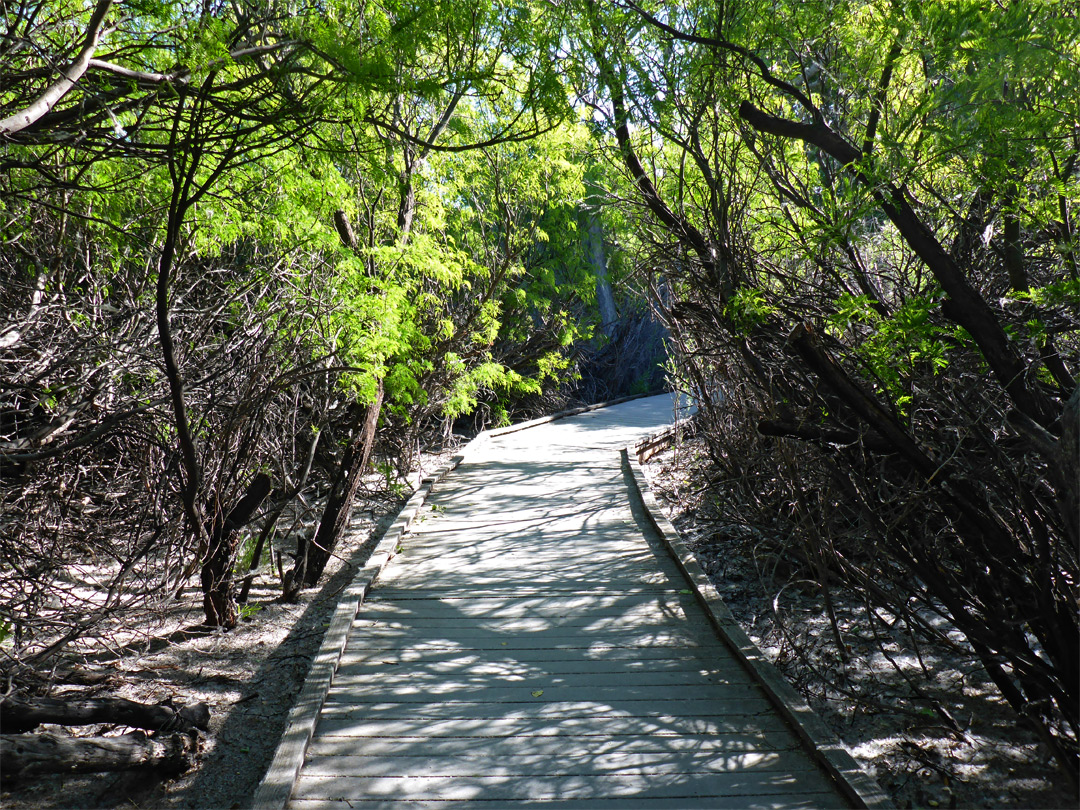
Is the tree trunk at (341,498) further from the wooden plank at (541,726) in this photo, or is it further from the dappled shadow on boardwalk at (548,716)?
the wooden plank at (541,726)

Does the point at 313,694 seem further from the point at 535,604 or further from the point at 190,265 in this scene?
the point at 190,265

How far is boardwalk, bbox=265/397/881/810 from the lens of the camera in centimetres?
326

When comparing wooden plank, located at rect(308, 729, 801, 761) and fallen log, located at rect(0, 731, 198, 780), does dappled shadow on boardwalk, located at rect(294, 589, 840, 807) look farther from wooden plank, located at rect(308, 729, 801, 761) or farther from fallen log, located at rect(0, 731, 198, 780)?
fallen log, located at rect(0, 731, 198, 780)

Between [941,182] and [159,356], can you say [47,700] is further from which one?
[941,182]

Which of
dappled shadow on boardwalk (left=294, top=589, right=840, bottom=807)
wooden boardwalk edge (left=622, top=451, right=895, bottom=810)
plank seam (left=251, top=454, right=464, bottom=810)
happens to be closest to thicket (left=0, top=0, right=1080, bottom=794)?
wooden boardwalk edge (left=622, top=451, right=895, bottom=810)

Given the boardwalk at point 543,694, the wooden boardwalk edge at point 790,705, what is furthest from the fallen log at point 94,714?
the wooden boardwalk edge at point 790,705

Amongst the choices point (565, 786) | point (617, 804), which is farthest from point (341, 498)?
point (617, 804)

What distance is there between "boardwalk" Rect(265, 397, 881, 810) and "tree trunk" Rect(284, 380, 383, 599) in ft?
2.26

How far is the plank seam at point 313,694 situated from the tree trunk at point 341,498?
606 mm

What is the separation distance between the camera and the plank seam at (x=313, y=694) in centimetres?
317

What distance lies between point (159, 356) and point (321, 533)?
267 centimetres

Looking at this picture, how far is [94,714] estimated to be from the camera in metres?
3.67

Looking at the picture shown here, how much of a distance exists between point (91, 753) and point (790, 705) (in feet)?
11.0

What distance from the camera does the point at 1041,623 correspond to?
3.38 m
